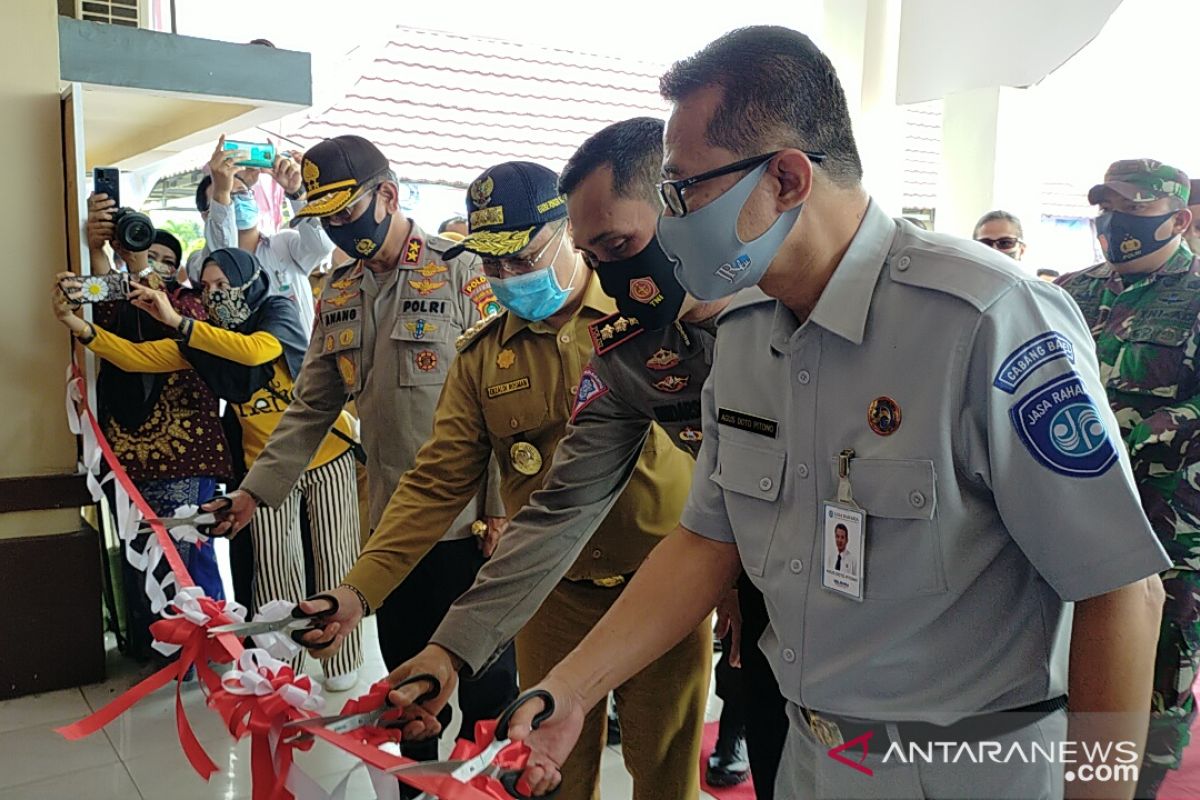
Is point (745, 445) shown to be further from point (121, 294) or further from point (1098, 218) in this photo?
point (121, 294)

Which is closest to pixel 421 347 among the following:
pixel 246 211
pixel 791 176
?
pixel 791 176

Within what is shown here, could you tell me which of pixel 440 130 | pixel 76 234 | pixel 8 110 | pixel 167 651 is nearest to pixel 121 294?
pixel 76 234

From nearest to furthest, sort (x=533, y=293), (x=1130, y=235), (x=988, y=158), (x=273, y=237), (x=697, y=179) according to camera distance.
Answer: (x=697, y=179), (x=533, y=293), (x=1130, y=235), (x=273, y=237), (x=988, y=158)

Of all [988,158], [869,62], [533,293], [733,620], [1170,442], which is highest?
[869,62]

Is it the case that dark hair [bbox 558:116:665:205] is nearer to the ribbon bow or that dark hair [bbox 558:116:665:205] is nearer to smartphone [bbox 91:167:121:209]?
the ribbon bow

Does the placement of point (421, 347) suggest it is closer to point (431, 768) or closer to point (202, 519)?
point (202, 519)

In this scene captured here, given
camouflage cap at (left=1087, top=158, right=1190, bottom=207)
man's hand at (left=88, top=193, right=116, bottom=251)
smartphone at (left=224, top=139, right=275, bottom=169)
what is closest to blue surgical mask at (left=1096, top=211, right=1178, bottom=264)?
camouflage cap at (left=1087, top=158, right=1190, bottom=207)

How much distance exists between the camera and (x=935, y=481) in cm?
94

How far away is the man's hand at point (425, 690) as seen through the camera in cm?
129

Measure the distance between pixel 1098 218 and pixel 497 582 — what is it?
2.22m

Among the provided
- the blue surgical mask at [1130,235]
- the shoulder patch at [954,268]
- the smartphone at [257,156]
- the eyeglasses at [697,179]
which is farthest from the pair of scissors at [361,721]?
the smartphone at [257,156]

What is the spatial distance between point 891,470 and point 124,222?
308cm

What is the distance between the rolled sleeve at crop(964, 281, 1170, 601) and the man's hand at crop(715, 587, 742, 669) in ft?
3.00

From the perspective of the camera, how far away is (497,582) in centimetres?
156
